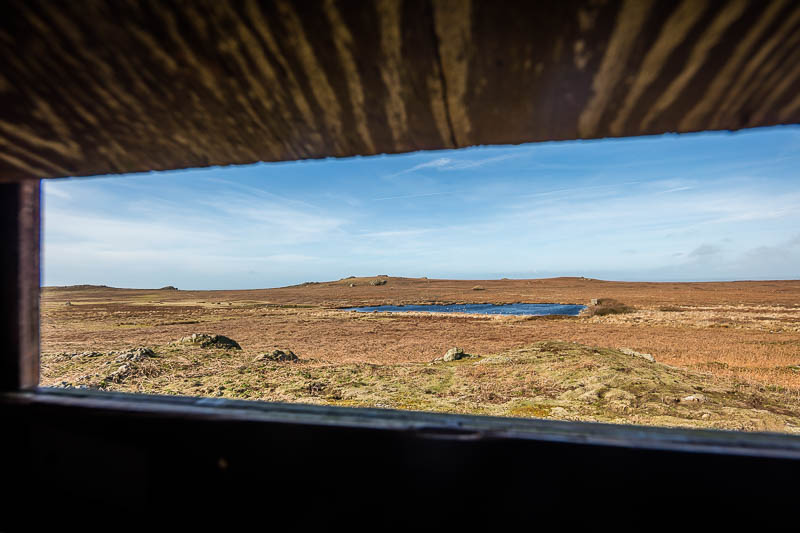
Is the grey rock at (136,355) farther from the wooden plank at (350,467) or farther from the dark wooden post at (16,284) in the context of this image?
the wooden plank at (350,467)

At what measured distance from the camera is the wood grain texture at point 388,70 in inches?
27.6

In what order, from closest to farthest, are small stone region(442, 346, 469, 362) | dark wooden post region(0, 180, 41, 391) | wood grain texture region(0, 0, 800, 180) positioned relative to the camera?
wood grain texture region(0, 0, 800, 180) < dark wooden post region(0, 180, 41, 391) < small stone region(442, 346, 469, 362)

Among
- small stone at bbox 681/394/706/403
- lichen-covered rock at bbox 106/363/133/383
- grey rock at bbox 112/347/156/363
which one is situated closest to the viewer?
small stone at bbox 681/394/706/403

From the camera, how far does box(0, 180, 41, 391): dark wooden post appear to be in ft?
4.73

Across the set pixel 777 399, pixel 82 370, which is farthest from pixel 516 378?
pixel 82 370

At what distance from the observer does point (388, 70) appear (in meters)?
0.82

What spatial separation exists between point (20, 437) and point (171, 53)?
132 centimetres

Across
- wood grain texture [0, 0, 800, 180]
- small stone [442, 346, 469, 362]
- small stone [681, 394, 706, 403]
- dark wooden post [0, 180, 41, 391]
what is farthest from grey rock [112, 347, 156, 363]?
small stone [681, 394, 706, 403]

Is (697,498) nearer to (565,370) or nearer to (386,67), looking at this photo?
(386,67)

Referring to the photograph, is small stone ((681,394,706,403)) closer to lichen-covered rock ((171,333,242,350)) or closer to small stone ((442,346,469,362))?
small stone ((442,346,469,362))

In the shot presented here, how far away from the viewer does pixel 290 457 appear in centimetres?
99

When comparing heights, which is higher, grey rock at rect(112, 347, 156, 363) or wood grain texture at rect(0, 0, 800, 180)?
wood grain texture at rect(0, 0, 800, 180)

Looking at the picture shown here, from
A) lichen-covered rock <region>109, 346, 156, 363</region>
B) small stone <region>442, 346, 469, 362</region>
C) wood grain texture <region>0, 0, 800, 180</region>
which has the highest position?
wood grain texture <region>0, 0, 800, 180</region>

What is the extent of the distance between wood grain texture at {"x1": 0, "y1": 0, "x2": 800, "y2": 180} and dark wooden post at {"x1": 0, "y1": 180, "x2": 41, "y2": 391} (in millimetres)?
566
